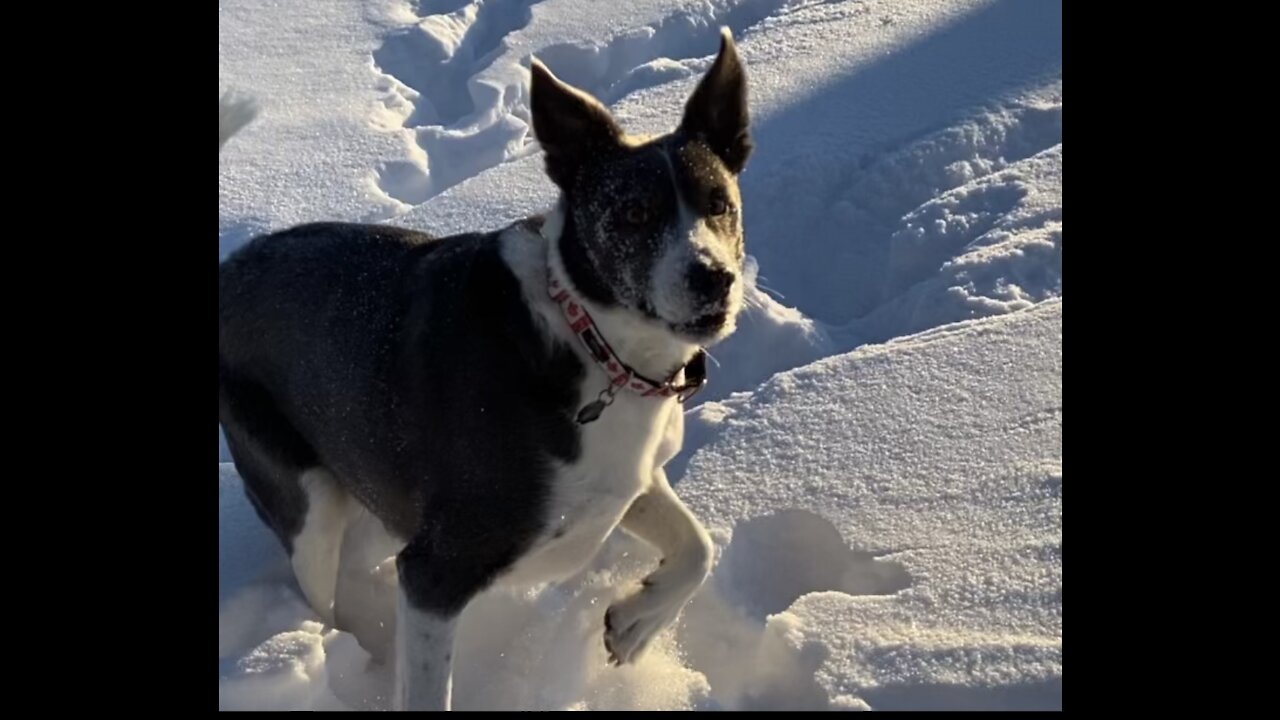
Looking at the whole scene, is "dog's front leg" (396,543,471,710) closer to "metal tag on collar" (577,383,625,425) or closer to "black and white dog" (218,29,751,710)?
"black and white dog" (218,29,751,710)

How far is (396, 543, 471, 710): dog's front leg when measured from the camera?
3201 millimetres

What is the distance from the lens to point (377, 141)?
6.54 metres

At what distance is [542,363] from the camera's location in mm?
3121

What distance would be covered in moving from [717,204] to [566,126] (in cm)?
43

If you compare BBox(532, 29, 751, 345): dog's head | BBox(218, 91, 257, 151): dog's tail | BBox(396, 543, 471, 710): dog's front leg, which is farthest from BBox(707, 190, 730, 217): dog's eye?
BBox(218, 91, 257, 151): dog's tail

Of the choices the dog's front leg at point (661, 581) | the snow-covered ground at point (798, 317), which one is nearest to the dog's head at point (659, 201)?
the dog's front leg at point (661, 581)

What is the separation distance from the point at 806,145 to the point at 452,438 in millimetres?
3117

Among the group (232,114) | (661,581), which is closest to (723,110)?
(661,581)

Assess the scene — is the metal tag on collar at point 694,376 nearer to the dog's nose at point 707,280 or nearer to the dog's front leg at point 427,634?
the dog's nose at point 707,280

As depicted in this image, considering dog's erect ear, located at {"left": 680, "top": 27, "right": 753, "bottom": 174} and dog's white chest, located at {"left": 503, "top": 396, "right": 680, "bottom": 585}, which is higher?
dog's erect ear, located at {"left": 680, "top": 27, "right": 753, "bottom": 174}

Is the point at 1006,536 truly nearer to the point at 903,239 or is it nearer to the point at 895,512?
the point at 895,512

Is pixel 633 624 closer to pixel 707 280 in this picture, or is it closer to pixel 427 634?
pixel 427 634

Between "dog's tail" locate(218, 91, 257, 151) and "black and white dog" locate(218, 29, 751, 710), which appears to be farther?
"dog's tail" locate(218, 91, 257, 151)
